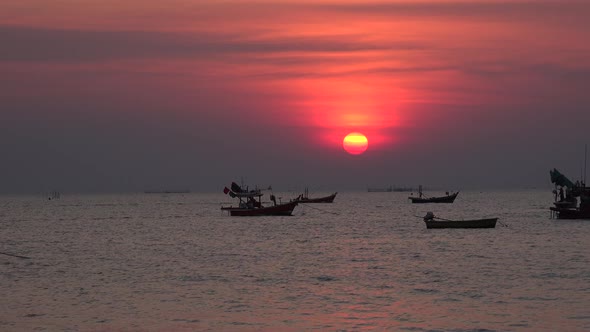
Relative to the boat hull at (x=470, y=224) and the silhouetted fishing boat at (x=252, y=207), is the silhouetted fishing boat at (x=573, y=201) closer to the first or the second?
the boat hull at (x=470, y=224)

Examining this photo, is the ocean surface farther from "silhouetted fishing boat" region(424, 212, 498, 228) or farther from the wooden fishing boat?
the wooden fishing boat

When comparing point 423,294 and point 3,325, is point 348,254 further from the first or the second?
point 3,325

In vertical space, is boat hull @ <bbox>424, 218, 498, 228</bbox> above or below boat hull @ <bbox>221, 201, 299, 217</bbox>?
below

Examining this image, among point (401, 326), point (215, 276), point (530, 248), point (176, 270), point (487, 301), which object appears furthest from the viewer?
point (530, 248)

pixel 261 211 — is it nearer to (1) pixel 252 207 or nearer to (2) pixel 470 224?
(1) pixel 252 207

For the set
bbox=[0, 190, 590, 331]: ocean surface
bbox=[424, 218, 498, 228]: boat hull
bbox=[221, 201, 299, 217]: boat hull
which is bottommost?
bbox=[0, 190, 590, 331]: ocean surface

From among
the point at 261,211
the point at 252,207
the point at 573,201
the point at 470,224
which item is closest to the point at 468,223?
the point at 470,224

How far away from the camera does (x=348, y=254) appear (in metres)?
62.5

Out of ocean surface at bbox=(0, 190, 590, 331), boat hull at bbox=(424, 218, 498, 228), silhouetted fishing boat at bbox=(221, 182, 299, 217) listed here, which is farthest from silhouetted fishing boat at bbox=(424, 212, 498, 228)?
silhouetted fishing boat at bbox=(221, 182, 299, 217)

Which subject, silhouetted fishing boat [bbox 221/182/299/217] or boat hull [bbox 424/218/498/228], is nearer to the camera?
boat hull [bbox 424/218/498/228]

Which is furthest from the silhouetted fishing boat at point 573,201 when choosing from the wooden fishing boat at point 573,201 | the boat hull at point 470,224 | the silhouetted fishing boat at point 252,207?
the silhouetted fishing boat at point 252,207

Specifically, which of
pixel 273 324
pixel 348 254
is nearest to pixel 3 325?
pixel 273 324

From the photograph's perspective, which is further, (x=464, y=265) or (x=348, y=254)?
(x=348, y=254)

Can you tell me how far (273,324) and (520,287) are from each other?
15.5 metres
